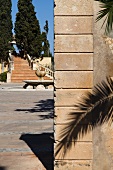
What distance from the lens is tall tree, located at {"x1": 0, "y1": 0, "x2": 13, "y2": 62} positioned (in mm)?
40656

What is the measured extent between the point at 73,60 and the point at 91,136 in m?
0.90

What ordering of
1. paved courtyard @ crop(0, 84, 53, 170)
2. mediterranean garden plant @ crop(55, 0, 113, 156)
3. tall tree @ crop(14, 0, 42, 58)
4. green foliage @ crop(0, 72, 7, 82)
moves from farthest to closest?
green foliage @ crop(0, 72, 7, 82) < tall tree @ crop(14, 0, 42, 58) < paved courtyard @ crop(0, 84, 53, 170) < mediterranean garden plant @ crop(55, 0, 113, 156)

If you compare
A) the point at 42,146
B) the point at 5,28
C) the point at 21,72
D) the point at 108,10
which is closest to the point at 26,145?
the point at 42,146

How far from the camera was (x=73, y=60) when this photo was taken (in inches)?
156

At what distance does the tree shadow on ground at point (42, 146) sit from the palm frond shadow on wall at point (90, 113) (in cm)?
78

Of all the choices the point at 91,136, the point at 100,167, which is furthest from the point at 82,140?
the point at 100,167

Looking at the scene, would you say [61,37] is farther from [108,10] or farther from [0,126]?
[0,126]

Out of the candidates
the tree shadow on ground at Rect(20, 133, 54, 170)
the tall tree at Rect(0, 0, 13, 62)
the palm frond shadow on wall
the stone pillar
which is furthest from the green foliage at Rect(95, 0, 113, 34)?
the tall tree at Rect(0, 0, 13, 62)

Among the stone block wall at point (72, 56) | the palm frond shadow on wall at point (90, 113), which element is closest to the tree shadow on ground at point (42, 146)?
the palm frond shadow on wall at point (90, 113)

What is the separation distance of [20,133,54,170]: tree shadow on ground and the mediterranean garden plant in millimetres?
783

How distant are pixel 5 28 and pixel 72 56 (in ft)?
126

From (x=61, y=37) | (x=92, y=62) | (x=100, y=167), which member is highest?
(x=61, y=37)

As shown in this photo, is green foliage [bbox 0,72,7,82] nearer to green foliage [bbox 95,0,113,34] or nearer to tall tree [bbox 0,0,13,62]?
tall tree [bbox 0,0,13,62]

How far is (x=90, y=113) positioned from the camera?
3.96m
